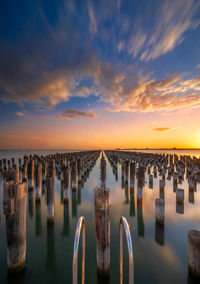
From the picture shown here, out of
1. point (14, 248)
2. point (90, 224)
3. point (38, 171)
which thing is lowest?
point (90, 224)

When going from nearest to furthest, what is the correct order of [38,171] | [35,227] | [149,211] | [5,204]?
1. [5,204]
2. [35,227]
3. [149,211]
4. [38,171]

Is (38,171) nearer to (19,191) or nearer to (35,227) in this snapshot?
(35,227)

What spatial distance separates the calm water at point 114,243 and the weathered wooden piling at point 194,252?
0.74m

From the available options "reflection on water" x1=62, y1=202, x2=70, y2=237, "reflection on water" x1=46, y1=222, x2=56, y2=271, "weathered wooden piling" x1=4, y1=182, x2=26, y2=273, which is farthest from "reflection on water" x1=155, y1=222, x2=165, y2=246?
"weathered wooden piling" x1=4, y1=182, x2=26, y2=273

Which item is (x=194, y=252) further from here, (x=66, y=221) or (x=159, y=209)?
(x=66, y=221)

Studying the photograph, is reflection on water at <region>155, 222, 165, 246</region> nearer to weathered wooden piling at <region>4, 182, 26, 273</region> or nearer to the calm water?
the calm water

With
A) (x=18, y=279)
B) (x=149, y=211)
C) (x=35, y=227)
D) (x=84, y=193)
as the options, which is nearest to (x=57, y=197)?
(x=84, y=193)

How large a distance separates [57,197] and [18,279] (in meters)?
7.42

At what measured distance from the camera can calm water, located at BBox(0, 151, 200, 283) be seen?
4293 millimetres

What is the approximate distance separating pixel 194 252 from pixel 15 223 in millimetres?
4133

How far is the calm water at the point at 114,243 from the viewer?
4293 mm

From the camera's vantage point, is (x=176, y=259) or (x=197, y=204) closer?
(x=176, y=259)

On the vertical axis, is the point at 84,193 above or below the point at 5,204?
below

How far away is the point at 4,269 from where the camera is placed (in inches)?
166
